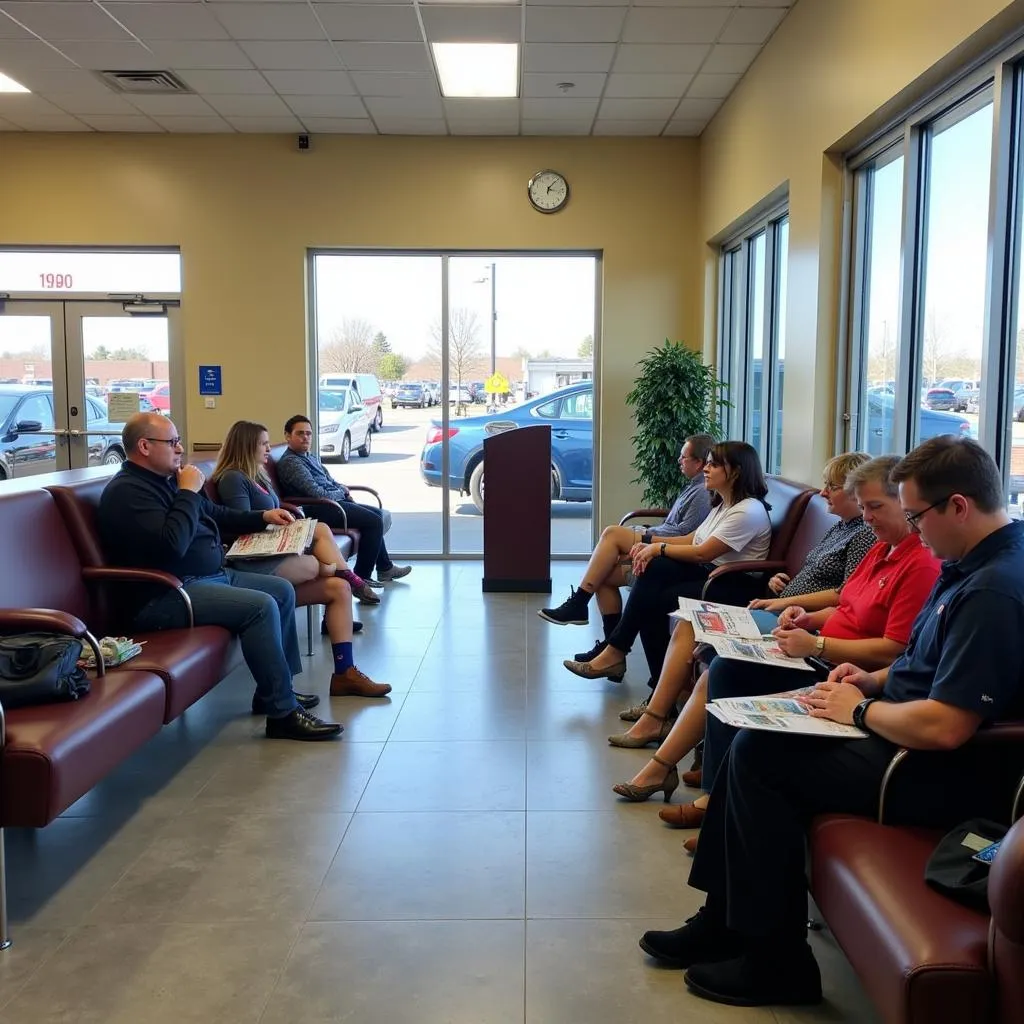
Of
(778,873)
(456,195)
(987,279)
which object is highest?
(456,195)

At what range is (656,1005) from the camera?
2.14 meters

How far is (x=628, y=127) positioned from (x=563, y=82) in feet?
3.94

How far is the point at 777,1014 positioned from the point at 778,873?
326 millimetres

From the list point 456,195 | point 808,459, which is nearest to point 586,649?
point 808,459

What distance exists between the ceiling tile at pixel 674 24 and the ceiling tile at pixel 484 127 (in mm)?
1878

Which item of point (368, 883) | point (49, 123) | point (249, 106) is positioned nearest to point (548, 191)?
point (249, 106)

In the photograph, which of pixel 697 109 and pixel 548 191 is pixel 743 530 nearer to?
pixel 697 109

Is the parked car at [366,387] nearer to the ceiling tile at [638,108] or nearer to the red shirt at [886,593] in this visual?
the ceiling tile at [638,108]

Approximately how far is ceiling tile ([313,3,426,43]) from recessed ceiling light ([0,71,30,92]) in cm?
242

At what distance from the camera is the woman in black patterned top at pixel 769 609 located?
3.17 metres

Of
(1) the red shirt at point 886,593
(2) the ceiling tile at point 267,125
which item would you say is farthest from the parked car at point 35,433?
(1) the red shirt at point 886,593

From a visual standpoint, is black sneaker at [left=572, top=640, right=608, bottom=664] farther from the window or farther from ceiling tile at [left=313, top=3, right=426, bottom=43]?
ceiling tile at [left=313, top=3, right=426, bottom=43]

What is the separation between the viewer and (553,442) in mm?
8289

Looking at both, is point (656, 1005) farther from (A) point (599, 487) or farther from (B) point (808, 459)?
(A) point (599, 487)
